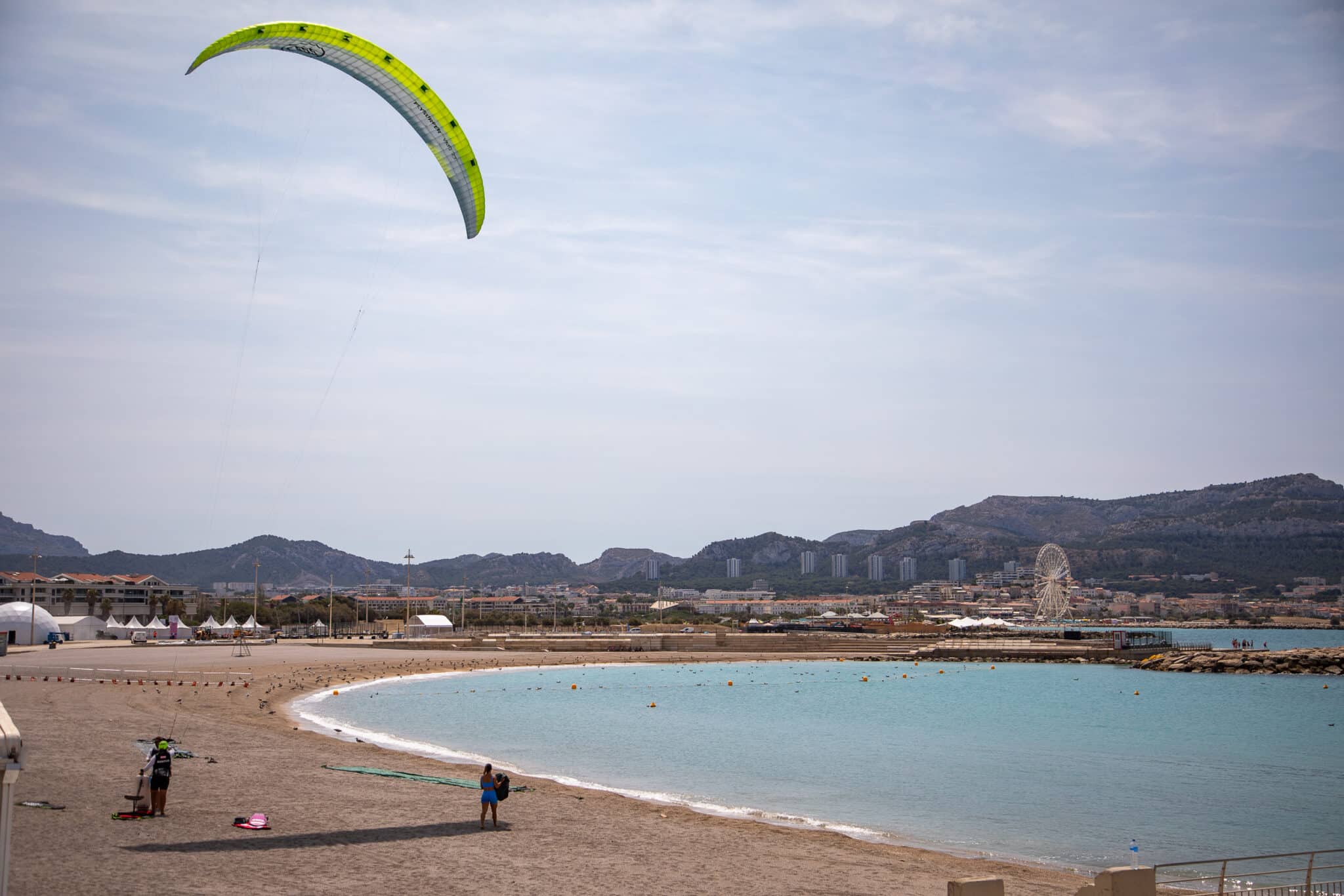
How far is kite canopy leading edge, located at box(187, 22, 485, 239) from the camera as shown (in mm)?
14047

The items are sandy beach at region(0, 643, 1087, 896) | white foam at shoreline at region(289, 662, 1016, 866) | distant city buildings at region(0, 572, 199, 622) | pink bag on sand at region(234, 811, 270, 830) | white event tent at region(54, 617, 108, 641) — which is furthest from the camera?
distant city buildings at region(0, 572, 199, 622)

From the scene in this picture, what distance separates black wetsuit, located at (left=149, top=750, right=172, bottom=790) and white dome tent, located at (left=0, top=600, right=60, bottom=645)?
62.5 meters

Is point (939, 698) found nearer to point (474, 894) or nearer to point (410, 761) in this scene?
point (410, 761)

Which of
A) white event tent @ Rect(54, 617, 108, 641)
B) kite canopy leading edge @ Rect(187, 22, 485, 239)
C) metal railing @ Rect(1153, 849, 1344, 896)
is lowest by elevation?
white event tent @ Rect(54, 617, 108, 641)

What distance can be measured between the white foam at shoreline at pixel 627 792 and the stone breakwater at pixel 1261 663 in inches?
2157

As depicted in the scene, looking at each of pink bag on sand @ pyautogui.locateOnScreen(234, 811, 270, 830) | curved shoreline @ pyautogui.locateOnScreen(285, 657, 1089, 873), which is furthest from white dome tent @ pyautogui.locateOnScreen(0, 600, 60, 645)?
pink bag on sand @ pyautogui.locateOnScreen(234, 811, 270, 830)

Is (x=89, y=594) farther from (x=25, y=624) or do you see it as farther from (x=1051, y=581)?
(x=1051, y=581)

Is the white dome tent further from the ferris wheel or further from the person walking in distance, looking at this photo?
the ferris wheel

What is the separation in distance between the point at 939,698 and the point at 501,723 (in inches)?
888

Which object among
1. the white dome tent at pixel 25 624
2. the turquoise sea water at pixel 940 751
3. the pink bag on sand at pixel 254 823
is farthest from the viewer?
the white dome tent at pixel 25 624

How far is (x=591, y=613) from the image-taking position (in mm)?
176875

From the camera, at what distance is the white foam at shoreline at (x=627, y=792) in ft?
51.6

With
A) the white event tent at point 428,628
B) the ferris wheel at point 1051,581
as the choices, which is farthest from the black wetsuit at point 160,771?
the ferris wheel at point 1051,581

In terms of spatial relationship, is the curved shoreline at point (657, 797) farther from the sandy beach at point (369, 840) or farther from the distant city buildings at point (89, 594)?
the distant city buildings at point (89, 594)
